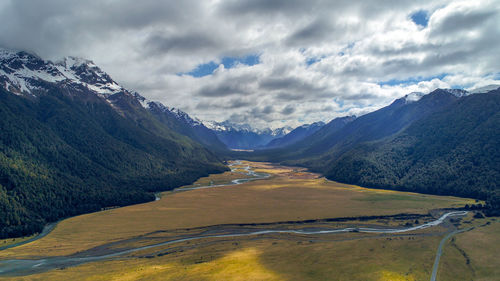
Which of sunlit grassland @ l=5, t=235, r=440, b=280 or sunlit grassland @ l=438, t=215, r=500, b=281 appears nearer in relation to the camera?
sunlit grassland @ l=5, t=235, r=440, b=280

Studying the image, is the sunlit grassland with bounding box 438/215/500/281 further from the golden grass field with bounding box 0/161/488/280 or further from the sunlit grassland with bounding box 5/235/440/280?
the sunlit grassland with bounding box 5/235/440/280

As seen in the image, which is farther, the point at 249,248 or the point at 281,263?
the point at 249,248

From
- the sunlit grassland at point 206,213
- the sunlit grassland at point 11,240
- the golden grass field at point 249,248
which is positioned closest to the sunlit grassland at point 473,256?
the golden grass field at point 249,248

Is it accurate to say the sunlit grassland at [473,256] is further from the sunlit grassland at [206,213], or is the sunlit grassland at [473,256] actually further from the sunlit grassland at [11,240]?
the sunlit grassland at [11,240]

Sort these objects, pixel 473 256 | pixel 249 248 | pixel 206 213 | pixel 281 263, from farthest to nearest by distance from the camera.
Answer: pixel 206 213, pixel 249 248, pixel 473 256, pixel 281 263

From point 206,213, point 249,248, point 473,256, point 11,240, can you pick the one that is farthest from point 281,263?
point 11,240

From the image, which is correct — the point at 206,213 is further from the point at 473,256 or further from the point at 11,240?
the point at 473,256

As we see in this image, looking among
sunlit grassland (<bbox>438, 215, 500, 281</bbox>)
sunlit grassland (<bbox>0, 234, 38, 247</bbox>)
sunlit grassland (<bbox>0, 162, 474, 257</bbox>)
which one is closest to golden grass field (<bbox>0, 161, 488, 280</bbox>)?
sunlit grassland (<bbox>0, 162, 474, 257</bbox>)
